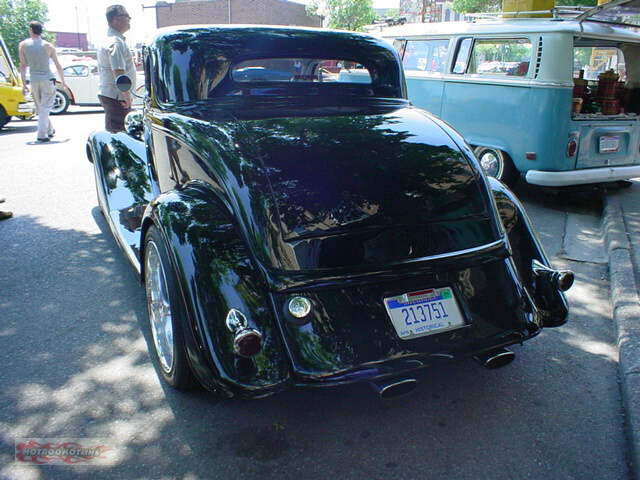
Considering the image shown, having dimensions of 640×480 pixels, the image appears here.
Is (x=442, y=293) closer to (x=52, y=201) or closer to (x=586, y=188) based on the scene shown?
(x=52, y=201)

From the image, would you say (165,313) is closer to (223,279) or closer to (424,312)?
(223,279)

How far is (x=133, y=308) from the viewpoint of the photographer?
3.80 m

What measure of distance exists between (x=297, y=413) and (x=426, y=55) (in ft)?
21.5

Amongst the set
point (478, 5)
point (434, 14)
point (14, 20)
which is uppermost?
point (434, 14)

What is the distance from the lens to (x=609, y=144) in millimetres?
6633

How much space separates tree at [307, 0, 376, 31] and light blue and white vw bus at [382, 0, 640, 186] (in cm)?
4851

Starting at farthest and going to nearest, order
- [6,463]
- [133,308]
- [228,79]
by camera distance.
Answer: [133,308] → [228,79] → [6,463]

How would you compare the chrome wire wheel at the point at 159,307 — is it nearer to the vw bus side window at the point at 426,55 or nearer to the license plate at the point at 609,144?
the license plate at the point at 609,144

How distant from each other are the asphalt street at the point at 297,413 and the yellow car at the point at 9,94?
963 cm

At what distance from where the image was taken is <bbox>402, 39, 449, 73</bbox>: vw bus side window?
7.72 m

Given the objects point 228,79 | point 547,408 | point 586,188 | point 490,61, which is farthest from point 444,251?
point 586,188

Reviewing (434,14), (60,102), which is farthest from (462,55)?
(434,14)

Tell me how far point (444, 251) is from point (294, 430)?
43.3 inches

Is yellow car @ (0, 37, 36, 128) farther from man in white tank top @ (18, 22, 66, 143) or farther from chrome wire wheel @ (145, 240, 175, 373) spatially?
chrome wire wheel @ (145, 240, 175, 373)
